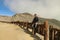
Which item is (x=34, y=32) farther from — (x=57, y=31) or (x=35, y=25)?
(x=57, y=31)

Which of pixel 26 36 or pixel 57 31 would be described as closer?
pixel 57 31

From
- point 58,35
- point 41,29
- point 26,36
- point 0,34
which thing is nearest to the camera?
point 58,35

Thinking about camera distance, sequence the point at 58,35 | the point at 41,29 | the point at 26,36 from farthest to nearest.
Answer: the point at 26,36
the point at 41,29
the point at 58,35

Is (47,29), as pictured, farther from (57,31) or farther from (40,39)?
(40,39)

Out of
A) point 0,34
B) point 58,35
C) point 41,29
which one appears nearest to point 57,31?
point 58,35

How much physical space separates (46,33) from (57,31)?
89 cm

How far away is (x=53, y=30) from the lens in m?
13.1

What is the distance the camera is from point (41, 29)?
47.5ft

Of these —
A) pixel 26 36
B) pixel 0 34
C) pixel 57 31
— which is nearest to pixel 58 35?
pixel 57 31

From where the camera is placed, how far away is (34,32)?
54.0 ft

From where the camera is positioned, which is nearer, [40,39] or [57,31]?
[57,31]

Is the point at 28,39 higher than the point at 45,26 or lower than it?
lower

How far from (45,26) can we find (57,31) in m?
1.05

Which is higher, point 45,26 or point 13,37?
point 45,26
